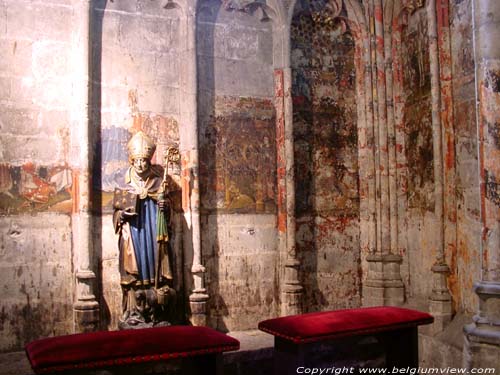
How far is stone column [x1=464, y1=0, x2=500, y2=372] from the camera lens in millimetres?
5395

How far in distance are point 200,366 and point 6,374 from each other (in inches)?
98.3

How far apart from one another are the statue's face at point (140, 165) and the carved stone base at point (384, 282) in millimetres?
3203

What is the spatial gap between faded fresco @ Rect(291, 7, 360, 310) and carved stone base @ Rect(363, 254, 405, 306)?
232mm

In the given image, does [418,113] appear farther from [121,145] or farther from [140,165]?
[121,145]

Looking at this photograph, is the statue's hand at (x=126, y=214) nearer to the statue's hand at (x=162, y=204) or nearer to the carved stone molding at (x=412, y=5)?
the statue's hand at (x=162, y=204)

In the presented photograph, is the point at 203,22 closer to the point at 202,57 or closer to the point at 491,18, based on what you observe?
the point at 202,57

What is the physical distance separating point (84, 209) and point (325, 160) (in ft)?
10.6

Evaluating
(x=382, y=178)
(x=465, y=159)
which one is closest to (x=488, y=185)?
(x=465, y=159)

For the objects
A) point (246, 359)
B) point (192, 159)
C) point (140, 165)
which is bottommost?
point (246, 359)

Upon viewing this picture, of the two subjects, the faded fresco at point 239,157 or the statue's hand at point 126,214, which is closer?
the statue's hand at point 126,214

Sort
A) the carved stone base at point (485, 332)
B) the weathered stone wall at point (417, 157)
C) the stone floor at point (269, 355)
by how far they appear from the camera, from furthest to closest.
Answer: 1. the weathered stone wall at point (417, 157)
2. the stone floor at point (269, 355)
3. the carved stone base at point (485, 332)

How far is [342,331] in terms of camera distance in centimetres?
446

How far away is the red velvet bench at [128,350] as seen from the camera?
358 cm

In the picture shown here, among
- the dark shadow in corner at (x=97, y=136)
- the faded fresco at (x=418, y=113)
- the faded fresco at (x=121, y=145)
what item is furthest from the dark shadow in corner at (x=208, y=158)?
the faded fresco at (x=418, y=113)
